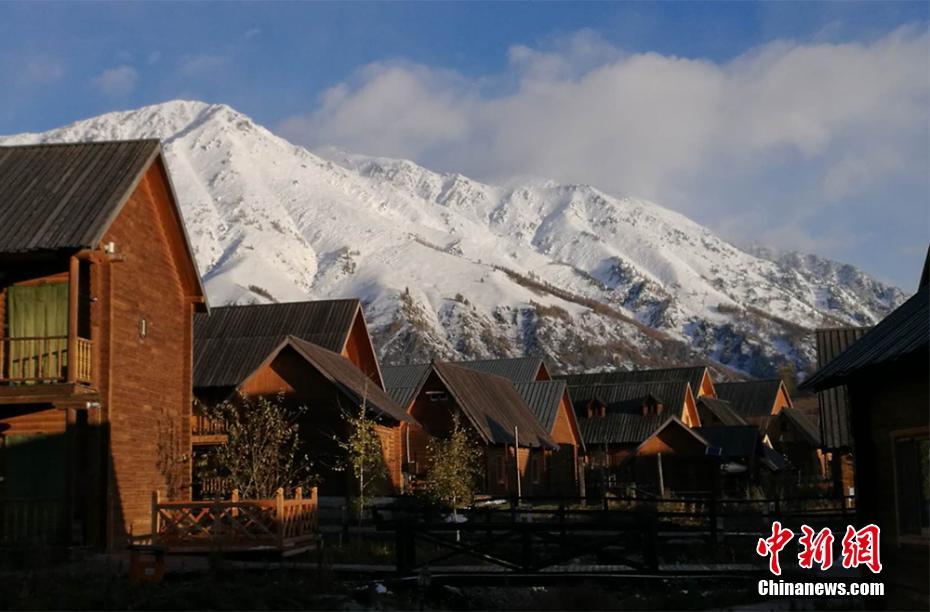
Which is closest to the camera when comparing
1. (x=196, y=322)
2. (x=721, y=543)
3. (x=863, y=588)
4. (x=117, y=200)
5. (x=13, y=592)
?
(x=13, y=592)

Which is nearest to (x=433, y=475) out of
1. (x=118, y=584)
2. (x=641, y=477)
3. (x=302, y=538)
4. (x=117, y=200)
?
(x=302, y=538)

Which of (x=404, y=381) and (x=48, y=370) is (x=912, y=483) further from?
(x=404, y=381)

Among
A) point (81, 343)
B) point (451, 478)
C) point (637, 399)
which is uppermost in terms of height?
point (637, 399)

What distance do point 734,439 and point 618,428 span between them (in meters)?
7.73

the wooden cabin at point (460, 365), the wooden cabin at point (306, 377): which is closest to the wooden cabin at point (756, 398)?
the wooden cabin at point (460, 365)

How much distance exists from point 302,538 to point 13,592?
29.5ft

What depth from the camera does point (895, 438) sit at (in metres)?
21.2

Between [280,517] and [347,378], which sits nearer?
[280,517]

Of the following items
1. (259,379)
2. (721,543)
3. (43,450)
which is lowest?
(721,543)

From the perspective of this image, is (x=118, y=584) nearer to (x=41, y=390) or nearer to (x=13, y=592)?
(x=13, y=592)

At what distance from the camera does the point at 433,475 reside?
43562mm

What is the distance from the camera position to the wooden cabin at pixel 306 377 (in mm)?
44344

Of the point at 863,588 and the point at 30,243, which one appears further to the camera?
the point at 30,243

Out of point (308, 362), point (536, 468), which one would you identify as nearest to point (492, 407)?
point (536, 468)
